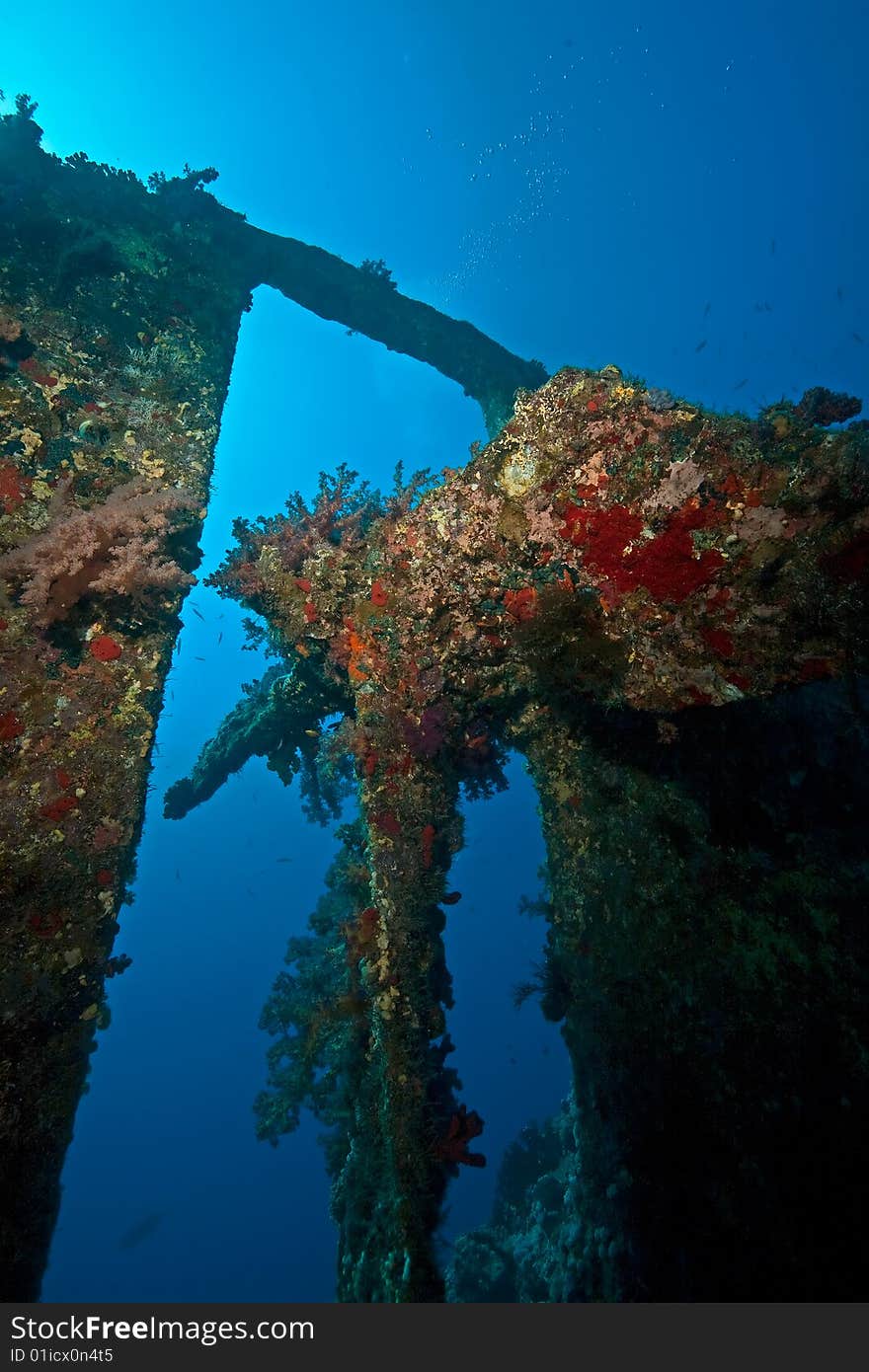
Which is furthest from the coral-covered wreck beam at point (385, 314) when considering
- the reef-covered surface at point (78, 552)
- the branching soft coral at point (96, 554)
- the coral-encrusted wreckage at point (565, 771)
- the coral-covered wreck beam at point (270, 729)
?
the branching soft coral at point (96, 554)

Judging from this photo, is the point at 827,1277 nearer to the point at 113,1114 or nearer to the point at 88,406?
the point at 88,406

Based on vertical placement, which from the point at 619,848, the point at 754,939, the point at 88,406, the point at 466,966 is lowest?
the point at 754,939

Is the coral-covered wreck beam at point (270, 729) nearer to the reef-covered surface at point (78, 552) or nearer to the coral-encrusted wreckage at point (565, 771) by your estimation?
the coral-encrusted wreckage at point (565, 771)

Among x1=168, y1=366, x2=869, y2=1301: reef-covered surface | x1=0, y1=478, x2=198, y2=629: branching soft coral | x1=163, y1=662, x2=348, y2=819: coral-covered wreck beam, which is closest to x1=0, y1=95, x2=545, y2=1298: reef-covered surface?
x1=0, y1=478, x2=198, y2=629: branching soft coral

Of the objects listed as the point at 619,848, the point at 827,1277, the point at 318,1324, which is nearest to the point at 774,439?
the point at 619,848

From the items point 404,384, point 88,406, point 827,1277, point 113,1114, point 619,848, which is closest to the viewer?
point 827,1277

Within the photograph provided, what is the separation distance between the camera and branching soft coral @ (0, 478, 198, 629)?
479 cm

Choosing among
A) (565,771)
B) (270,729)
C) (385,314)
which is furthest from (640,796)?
(385,314)

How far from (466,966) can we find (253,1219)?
28.6 metres

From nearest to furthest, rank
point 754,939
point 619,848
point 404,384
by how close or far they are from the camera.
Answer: point 754,939
point 619,848
point 404,384

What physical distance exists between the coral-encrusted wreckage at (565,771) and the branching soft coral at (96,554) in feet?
0.11

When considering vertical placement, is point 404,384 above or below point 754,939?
above

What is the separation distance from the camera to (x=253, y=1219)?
4434cm

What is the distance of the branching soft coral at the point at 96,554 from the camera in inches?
189
